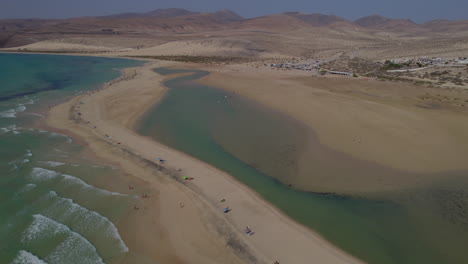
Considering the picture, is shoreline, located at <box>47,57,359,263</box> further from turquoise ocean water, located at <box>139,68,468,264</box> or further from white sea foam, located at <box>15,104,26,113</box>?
white sea foam, located at <box>15,104,26,113</box>

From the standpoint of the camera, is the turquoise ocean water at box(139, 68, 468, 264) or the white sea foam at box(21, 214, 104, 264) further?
the turquoise ocean water at box(139, 68, 468, 264)

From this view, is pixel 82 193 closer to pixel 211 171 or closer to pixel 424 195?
pixel 211 171

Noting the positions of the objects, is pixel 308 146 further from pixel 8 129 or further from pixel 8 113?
pixel 8 113

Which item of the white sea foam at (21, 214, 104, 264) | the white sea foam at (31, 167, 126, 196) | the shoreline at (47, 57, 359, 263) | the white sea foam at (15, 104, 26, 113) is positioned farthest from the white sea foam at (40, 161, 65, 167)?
the white sea foam at (15, 104, 26, 113)

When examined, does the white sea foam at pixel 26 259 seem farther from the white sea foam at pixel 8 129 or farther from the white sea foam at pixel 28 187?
the white sea foam at pixel 8 129

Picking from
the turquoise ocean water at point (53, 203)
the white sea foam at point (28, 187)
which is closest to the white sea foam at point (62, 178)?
the turquoise ocean water at point (53, 203)
